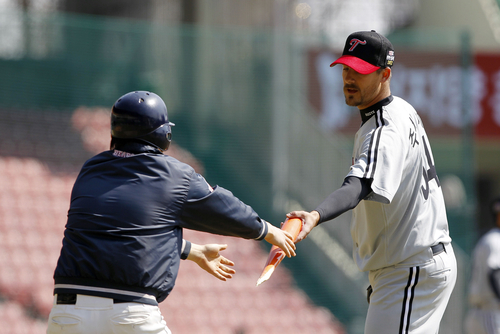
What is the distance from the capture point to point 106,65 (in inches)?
403

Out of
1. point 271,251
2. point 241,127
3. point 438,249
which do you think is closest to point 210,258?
point 271,251

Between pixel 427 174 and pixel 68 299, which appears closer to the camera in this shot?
pixel 68 299

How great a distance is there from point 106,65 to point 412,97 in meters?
5.62

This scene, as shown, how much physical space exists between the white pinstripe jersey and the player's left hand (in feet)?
2.60

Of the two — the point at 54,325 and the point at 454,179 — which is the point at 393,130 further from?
the point at 454,179

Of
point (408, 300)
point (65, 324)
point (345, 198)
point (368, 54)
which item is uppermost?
point (368, 54)

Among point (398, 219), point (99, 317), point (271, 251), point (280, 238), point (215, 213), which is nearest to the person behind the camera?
point (99, 317)

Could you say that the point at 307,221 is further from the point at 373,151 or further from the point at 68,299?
the point at 68,299

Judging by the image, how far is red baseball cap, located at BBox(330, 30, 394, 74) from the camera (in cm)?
329

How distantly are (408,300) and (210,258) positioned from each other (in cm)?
110

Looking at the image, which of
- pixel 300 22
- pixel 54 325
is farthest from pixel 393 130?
pixel 300 22

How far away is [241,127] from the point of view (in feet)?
34.7

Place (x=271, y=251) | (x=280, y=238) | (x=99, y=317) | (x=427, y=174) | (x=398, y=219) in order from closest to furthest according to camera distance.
A: 1. (x=99, y=317)
2. (x=280, y=238)
3. (x=271, y=251)
4. (x=398, y=219)
5. (x=427, y=174)

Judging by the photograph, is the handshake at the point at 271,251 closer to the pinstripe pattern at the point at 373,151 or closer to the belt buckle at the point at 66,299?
the pinstripe pattern at the point at 373,151
